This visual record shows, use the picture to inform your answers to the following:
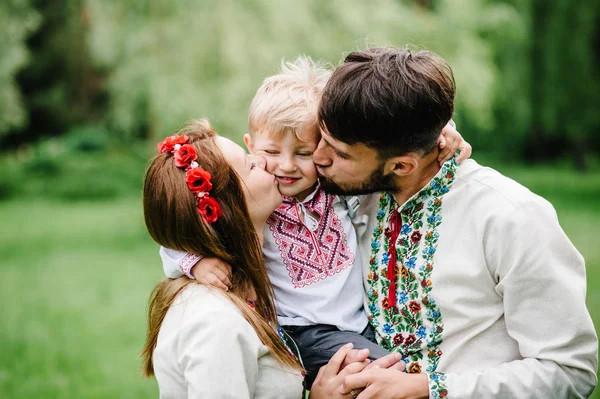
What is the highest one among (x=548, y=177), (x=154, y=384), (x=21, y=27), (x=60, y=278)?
(x=21, y=27)

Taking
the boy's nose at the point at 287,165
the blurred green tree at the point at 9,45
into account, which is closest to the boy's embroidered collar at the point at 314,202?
the boy's nose at the point at 287,165

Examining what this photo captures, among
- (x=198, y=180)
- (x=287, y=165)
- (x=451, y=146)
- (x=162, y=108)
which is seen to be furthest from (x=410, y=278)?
(x=162, y=108)

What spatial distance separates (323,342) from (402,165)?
2.37 ft

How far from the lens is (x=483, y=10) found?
39.5 ft

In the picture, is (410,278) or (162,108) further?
(162,108)

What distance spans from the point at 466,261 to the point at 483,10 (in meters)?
10.7

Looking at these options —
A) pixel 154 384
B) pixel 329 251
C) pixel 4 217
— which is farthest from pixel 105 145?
pixel 329 251

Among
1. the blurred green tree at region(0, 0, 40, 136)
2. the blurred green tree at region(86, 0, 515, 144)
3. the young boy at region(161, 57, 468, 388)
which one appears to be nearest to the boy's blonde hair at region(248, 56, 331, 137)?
the young boy at region(161, 57, 468, 388)

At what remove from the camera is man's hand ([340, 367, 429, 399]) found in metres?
2.29

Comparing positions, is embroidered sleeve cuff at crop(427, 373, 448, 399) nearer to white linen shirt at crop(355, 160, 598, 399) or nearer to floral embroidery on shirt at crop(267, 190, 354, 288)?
white linen shirt at crop(355, 160, 598, 399)

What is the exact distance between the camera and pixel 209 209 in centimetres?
230

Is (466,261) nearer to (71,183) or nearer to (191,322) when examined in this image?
(191,322)

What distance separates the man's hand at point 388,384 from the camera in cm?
229

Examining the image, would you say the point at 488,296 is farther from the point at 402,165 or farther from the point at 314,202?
the point at 314,202
